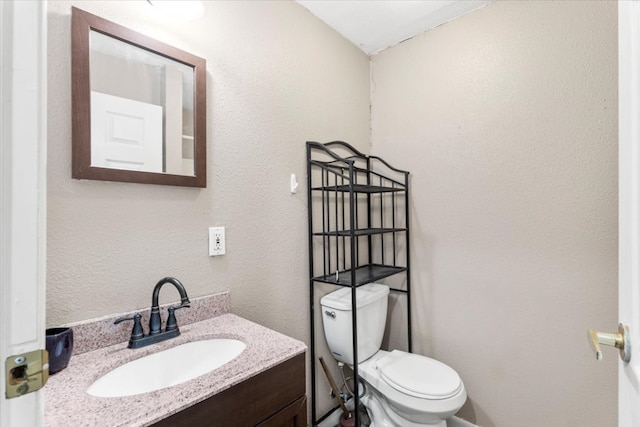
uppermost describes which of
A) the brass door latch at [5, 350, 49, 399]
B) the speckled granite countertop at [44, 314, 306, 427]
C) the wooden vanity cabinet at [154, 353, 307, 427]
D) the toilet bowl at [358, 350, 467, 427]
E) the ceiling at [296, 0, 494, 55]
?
the ceiling at [296, 0, 494, 55]

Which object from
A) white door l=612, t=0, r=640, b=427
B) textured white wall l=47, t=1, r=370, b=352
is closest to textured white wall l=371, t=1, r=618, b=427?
textured white wall l=47, t=1, r=370, b=352

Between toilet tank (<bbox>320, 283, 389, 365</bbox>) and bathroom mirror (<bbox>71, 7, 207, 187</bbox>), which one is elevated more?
bathroom mirror (<bbox>71, 7, 207, 187</bbox>)

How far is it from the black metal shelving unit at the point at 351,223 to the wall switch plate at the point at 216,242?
523mm

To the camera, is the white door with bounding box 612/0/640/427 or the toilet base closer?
the white door with bounding box 612/0/640/427

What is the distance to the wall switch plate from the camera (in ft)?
3.96

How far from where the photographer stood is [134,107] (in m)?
1.01

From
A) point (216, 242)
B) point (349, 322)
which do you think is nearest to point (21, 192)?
point (216, 242)

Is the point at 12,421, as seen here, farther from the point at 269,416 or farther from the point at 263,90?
the point at 263,90

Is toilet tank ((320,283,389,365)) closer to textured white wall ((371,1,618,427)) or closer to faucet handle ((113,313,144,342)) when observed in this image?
textured white wall ((371,1,618,427))

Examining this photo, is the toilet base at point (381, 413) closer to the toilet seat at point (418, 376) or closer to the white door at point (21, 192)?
the toilet seat at point (418, 376)

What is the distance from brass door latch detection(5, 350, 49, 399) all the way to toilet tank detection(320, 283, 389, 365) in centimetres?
130

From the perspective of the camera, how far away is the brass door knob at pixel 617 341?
1.93 feet

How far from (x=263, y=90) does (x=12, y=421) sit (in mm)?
1366

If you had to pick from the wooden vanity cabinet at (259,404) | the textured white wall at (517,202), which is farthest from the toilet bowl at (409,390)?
the wooden vanity cabinet at (259,404)
